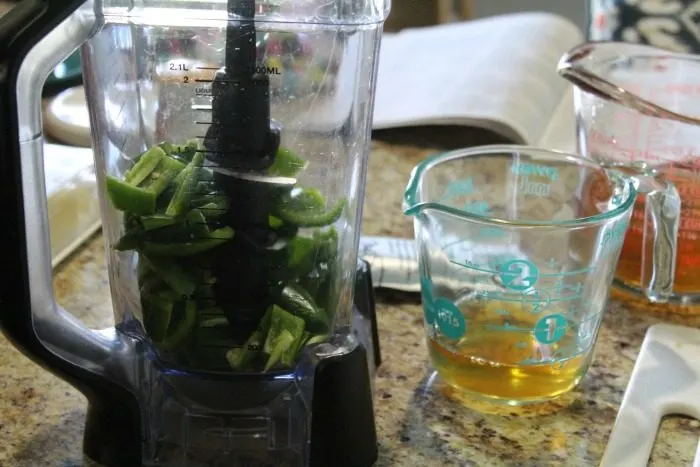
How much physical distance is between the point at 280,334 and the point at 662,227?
0.28 metres

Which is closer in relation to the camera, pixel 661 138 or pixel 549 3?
pixel 661 138

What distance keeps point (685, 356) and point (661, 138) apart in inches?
6.9

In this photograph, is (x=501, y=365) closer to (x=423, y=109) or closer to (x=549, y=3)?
(x=423, y=109)

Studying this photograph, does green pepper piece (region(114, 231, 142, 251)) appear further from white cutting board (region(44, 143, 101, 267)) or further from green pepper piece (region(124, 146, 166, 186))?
white cutting board (region(44, 143, 101, 267))

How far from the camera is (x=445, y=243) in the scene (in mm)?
545

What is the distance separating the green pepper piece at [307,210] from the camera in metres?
0.45

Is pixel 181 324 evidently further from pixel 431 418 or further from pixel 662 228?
pixel 662 228

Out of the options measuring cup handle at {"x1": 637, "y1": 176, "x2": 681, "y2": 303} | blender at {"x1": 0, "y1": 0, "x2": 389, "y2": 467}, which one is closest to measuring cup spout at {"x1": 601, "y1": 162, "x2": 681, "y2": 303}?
measuring cup handle at {"x1": 637, "y1": 176, "x2": 681, "y2": 303}

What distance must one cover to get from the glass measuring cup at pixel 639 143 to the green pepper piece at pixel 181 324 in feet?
1.13

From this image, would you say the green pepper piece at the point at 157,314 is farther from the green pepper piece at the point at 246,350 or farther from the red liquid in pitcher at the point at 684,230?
the red liquid in pitcher at the point at 684,230

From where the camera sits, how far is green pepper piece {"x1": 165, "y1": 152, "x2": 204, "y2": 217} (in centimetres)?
44

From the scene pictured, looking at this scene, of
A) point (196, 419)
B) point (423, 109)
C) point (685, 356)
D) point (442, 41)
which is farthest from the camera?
point (442, 41)

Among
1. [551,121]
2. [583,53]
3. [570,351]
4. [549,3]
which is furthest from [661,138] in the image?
[549,3]

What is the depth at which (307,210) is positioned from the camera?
1.51ft
